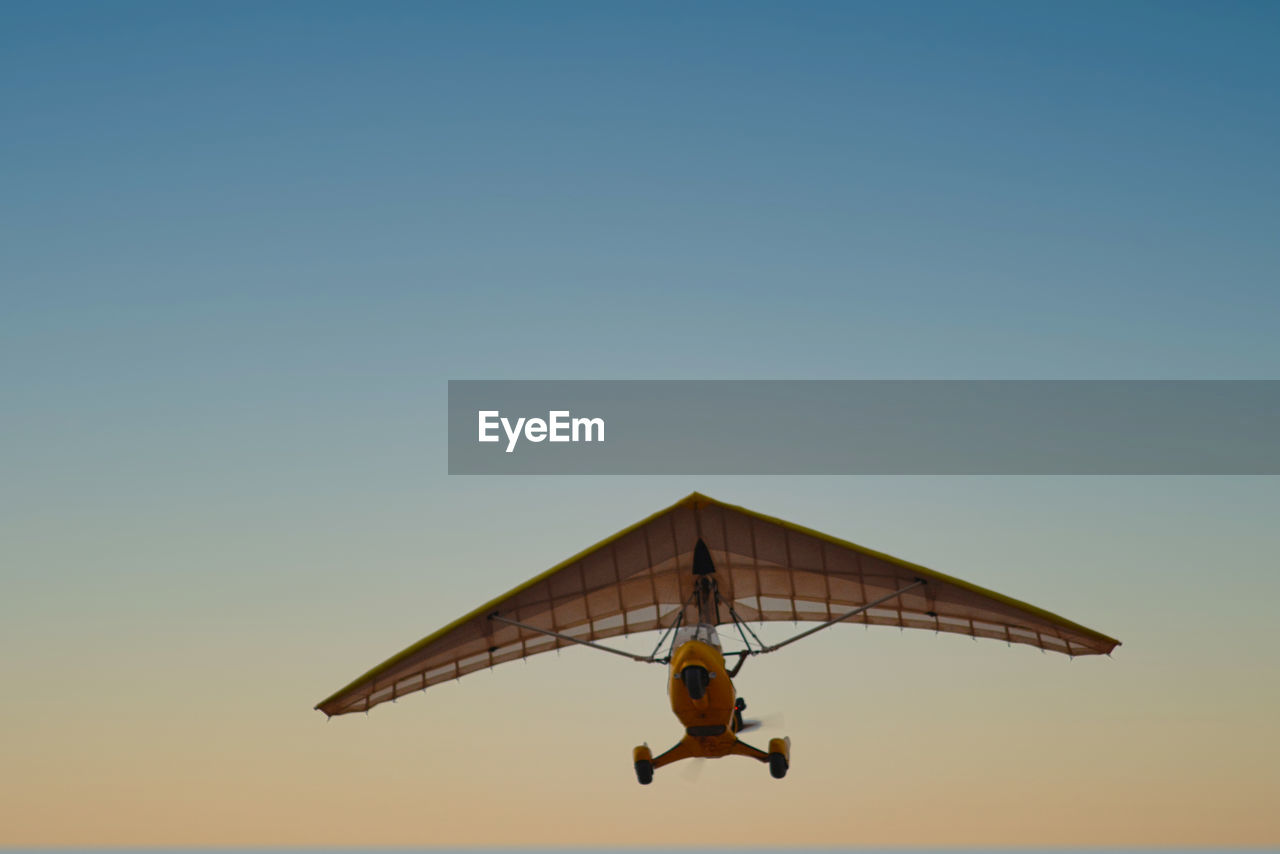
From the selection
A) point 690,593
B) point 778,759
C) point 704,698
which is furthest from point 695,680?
point 690,593

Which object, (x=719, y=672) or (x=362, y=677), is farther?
(x=362, y=677)

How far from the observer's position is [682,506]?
2697 cm

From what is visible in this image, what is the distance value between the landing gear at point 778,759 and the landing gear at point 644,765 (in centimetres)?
242

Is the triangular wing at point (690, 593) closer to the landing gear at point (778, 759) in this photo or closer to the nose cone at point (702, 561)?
the nose cone at point (702, 561)

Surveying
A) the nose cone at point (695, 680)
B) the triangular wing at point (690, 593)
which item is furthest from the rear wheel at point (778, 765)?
the triangular wing at point (690, 593)

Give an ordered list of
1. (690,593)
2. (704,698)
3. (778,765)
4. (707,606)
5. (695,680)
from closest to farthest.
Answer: (695,680) < (704,698) < (778,765) < (707,606) < (690,593)

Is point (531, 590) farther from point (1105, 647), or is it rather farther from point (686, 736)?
point (1105, 647)

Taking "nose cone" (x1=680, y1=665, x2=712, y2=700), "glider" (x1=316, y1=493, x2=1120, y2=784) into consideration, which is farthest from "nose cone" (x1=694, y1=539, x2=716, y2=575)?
"nose cone" (x1=680, y1=665, x2=712, y2=700)

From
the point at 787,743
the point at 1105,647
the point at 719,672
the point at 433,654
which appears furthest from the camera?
the point at 433,654

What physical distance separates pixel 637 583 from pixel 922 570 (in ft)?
22.8

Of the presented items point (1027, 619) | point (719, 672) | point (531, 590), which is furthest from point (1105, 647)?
point (531, 590)

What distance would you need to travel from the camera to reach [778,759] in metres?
26.3

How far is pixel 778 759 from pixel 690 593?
19.2ft

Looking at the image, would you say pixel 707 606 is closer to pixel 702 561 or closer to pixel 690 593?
pixel 702 561
